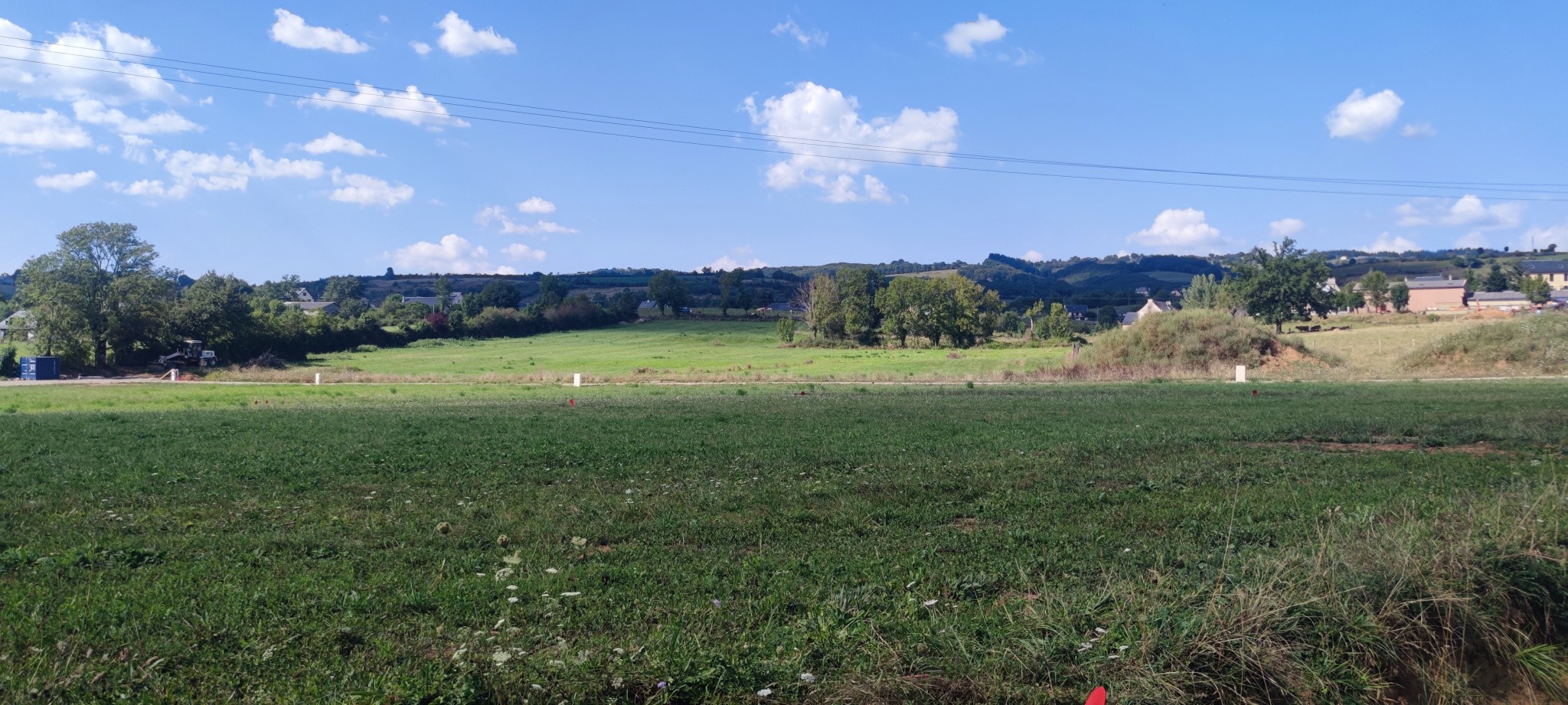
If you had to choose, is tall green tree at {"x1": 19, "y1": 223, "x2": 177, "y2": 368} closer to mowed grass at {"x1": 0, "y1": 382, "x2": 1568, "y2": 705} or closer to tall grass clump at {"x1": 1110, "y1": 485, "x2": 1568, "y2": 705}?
mowed grass at {"x1": 0, "y1": 382, "x2": 1568, "y2": 705}

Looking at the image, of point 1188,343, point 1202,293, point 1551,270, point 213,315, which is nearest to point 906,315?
point 1202,293

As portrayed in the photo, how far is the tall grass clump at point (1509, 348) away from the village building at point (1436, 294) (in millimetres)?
103441

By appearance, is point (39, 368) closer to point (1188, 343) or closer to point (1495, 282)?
point (1188, 343)

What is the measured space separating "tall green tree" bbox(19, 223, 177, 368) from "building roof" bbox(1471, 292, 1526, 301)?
167 m

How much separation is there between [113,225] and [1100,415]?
281ft

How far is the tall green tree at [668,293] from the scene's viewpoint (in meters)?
150

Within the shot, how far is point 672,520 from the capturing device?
10.9 meters

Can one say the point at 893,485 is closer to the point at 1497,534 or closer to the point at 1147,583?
the point at 1147,583

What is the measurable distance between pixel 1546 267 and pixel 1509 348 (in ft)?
585

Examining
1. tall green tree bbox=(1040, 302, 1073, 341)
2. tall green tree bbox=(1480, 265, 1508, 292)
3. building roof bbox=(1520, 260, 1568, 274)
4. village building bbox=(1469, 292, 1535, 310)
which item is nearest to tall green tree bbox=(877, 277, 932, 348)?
tall green tree bbox=(1040, 302, 1073, 341)

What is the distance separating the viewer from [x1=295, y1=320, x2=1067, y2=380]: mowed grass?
2263 inches

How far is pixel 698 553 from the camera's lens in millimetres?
9281

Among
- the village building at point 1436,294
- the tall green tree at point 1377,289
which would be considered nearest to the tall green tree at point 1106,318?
the tall green tree at point 1377,289

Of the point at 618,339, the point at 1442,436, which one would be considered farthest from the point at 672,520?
the point at 618,339
